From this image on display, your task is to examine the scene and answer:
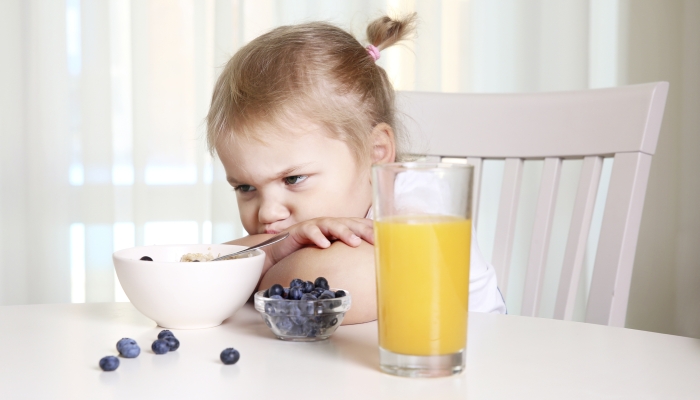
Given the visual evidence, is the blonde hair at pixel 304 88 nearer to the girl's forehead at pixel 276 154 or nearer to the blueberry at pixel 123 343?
the girl's forehead at pixel 276 154

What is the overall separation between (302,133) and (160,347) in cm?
59

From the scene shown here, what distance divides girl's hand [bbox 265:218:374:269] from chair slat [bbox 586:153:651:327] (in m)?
0.46

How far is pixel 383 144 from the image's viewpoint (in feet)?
4.30

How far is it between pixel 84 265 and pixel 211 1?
106 centimetres

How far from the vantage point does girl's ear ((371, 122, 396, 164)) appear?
129 centimetres

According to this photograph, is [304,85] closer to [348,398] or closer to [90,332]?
[90,332]

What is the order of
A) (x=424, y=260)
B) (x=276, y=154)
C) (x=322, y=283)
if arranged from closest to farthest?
(x=424, y=260)
(x=322, y=283)
(x=276, y=154)

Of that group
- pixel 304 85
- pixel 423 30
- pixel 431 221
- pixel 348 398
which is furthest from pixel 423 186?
pixel 423 30

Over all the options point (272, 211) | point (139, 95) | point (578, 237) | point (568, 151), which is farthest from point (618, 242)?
point (139, 95)

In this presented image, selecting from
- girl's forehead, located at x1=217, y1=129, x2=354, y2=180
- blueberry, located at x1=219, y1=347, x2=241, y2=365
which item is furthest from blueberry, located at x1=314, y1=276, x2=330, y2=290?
girl's forehead, located at x1=217, y1=129, x2=354, y2=180

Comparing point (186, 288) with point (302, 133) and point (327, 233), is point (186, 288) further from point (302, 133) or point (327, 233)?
point (302, 133)

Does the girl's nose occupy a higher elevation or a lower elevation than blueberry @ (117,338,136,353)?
higher

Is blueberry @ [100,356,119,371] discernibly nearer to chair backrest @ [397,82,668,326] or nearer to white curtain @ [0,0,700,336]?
chair backrest @ [397,82,668,326]

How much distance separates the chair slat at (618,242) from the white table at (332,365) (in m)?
0.36
